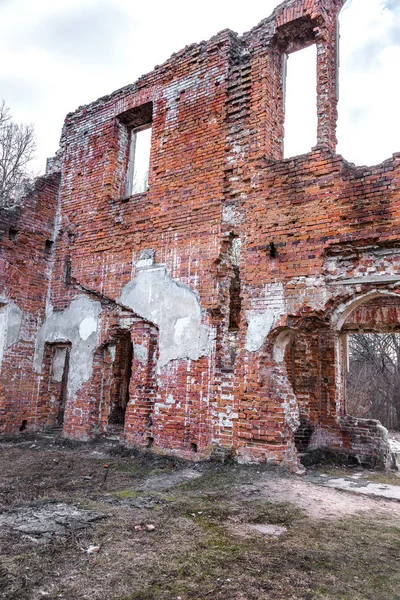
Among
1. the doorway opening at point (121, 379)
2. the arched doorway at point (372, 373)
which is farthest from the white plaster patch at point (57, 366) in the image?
the arched doorway at point (372, 373)

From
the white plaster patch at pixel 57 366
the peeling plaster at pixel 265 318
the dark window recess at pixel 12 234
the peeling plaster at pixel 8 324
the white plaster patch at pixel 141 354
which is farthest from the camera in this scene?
the white plaster patch at pixel 57 366

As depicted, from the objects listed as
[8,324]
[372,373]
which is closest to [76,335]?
[8,324]

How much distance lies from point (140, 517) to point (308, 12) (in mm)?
6922

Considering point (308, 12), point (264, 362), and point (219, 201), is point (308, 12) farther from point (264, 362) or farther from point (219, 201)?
point (264, 362)

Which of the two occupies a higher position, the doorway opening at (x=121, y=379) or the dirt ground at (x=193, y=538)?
the doorway opening at (x=121, y=379)

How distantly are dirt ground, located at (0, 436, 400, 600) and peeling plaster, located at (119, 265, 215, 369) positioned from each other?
1836 mm

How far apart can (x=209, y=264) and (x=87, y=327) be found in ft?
9.83

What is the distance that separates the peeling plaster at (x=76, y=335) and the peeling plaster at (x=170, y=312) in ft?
3.47

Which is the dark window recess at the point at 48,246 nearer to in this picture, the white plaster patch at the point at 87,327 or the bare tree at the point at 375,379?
the white plaster patch at the point at 87,327

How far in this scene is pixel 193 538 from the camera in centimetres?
348

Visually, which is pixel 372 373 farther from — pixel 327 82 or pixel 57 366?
pixel 327 82

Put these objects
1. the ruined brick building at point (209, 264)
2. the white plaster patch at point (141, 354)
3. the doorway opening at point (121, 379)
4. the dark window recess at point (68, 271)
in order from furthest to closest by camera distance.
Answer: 1. the doorway opening at point (121, 379)
2. the dark window recess at point (68, 271)
3. the white plaster patch at point (141, 354)
4. the ruined brick building at point (209, 264)

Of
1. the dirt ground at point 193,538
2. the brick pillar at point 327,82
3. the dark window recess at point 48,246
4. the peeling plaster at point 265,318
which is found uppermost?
the brick pillar at point 327,82

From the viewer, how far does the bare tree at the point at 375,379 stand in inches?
641
